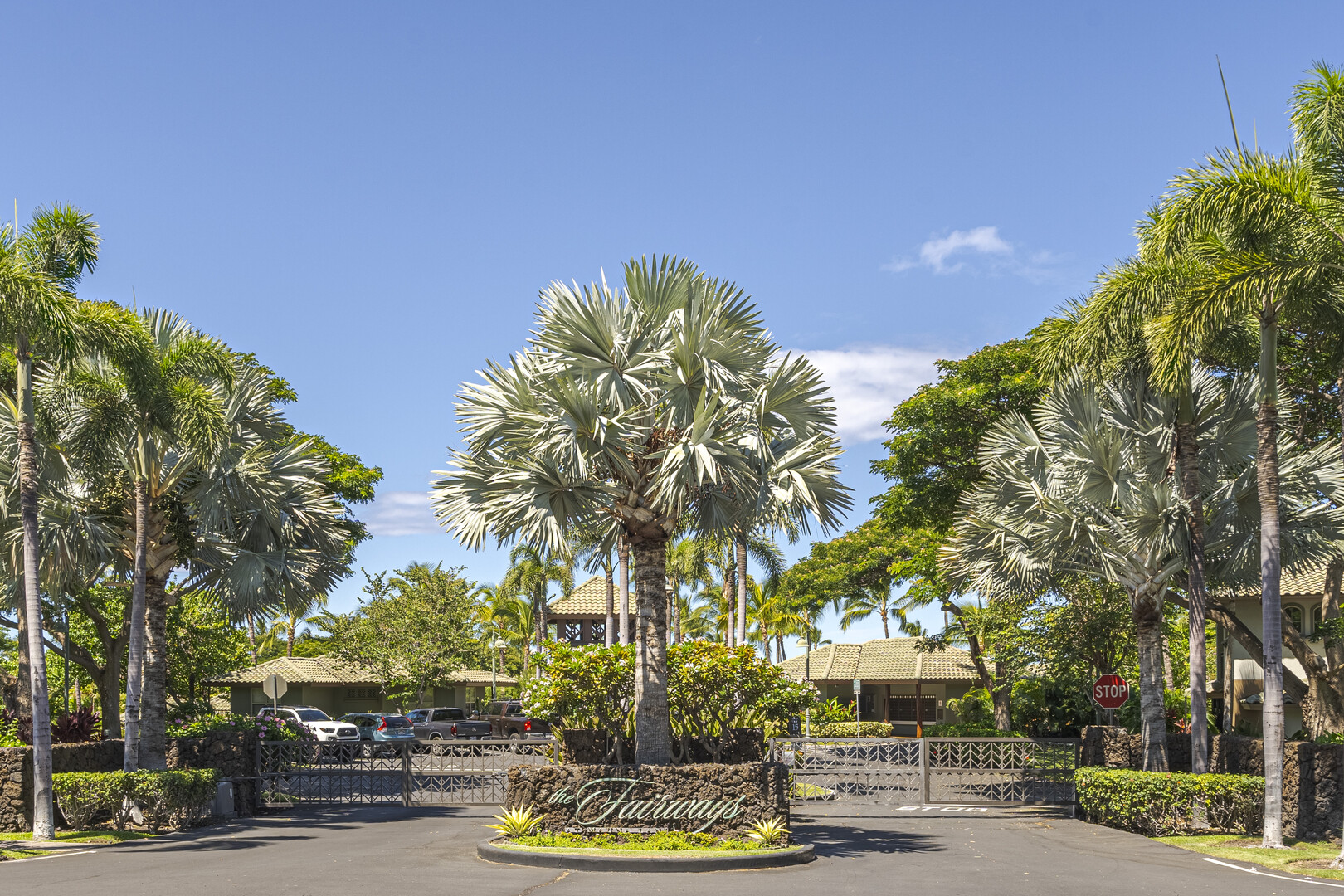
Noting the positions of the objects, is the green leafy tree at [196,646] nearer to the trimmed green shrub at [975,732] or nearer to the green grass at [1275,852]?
the trimmed green shrub at [975,732]

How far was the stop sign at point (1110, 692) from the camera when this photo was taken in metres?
22.9

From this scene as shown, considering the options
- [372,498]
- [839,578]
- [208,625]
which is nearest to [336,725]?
[208,625]

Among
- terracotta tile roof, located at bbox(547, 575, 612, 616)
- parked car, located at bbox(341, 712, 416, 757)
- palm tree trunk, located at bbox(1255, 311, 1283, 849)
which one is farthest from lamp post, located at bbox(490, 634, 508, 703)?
palm tree trunk, located at bbox(1255, 311, 1283, 849)

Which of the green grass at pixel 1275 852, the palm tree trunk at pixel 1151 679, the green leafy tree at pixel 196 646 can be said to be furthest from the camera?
the green leafy tree at pixel 196 646

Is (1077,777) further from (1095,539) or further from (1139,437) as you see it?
(1139,437)

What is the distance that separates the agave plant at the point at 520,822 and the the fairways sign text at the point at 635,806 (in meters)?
0.49

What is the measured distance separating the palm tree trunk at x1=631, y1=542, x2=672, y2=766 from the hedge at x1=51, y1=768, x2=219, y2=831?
8.12m

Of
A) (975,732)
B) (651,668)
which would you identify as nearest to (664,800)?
(651,668)

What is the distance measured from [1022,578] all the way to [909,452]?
287 inches

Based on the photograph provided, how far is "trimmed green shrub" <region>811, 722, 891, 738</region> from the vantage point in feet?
129

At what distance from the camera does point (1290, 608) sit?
31891mm

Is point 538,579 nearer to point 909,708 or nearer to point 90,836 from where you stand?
point 909,708

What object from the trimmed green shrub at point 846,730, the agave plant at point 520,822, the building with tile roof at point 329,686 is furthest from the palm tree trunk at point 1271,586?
the building with tile roof at point 329,686

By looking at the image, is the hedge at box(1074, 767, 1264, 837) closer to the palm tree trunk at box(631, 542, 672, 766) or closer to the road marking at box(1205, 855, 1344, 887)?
the road marking at box(1205, 855, 1344, 887)
